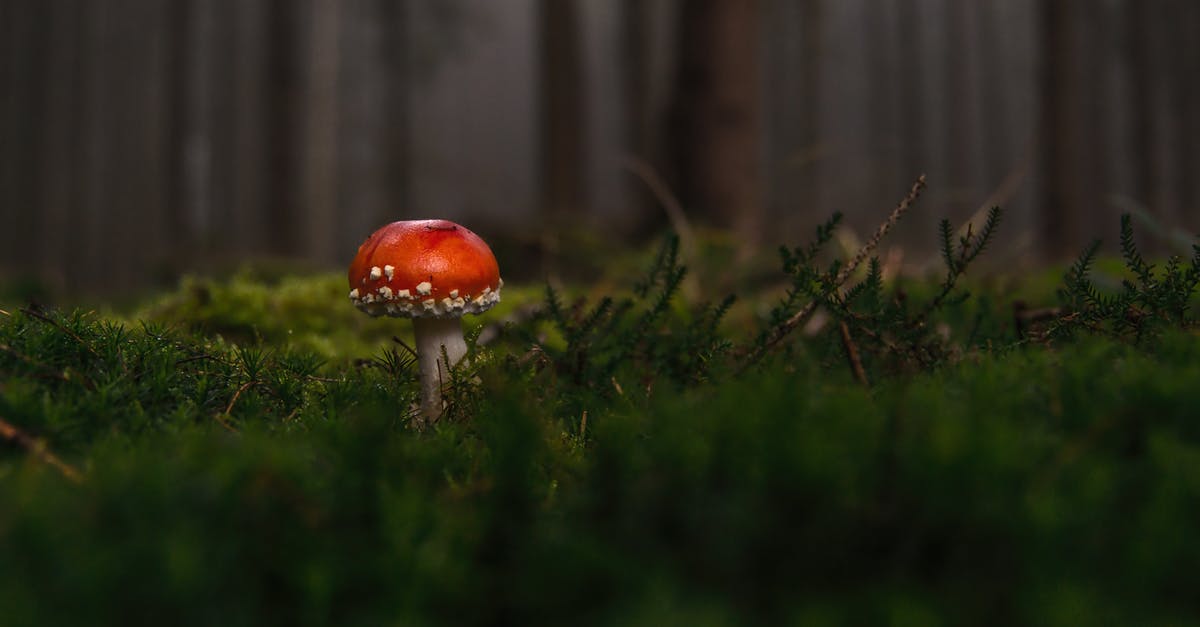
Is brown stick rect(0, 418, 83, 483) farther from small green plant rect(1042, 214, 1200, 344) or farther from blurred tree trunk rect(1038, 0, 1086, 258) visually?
blurred tree trunk rect(1038, 0, 1086, 258)

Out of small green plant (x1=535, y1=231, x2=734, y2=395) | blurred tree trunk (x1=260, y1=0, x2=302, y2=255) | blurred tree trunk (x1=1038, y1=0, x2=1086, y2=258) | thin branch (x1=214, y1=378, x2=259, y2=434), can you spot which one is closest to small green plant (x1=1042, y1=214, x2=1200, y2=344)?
small green plant (x1=535, y1=231, x2=734, y2=395)

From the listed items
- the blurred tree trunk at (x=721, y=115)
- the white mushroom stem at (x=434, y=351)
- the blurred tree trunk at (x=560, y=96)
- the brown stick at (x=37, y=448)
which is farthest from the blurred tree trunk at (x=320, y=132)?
the brown stick at (x=37, y=448)

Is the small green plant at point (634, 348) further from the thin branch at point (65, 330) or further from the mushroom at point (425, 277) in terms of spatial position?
the thin branch at point (65, 330)

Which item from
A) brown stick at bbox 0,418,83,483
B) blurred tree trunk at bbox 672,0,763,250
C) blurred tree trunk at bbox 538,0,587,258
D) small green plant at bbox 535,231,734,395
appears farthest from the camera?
blurred tree trunk at bbox 538,0,587,258

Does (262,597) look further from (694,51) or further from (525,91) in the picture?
(525,91)

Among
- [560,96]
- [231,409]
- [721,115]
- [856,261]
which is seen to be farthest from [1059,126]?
[231,409]
